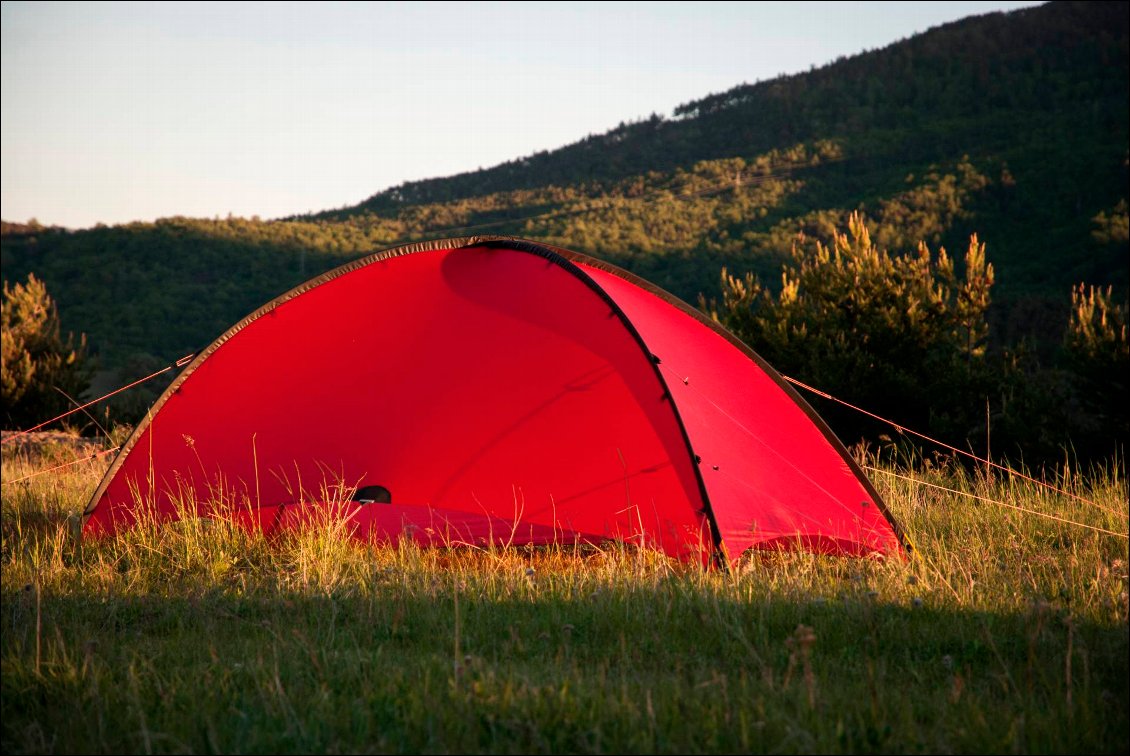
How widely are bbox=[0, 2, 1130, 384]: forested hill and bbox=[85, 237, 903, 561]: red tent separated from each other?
19477mm

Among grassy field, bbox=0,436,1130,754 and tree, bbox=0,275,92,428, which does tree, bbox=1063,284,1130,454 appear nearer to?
grassy field, bbox=0,436,1130,754

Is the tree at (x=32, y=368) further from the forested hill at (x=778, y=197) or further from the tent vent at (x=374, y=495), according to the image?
the tent vent at (x=374, y=495)

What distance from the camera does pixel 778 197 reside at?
38.6m

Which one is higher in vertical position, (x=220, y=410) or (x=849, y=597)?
(x=220, y=410)

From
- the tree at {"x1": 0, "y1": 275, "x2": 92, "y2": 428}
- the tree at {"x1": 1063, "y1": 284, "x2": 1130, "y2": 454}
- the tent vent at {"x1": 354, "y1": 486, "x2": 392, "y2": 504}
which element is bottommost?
the tree at {"x1": 1063, "y1": 284, "x2": 1130, "y2": 454}

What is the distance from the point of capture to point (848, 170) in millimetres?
40188

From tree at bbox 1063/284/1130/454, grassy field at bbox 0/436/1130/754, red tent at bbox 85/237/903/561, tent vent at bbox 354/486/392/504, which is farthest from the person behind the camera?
tree at bbox 1063/284/1130/454

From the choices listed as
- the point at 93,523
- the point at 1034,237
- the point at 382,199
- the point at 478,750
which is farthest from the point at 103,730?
the point at 382,199

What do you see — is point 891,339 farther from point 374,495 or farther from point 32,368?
point 32,368

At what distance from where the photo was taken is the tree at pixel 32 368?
14.6m

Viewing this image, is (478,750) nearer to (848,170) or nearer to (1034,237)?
(1034,237)

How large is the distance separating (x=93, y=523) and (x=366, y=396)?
1.61m

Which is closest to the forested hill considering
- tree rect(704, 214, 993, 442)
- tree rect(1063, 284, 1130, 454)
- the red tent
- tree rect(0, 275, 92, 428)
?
tree rect(0, 275, 92, 428)

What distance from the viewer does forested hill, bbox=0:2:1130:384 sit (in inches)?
1224
